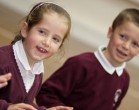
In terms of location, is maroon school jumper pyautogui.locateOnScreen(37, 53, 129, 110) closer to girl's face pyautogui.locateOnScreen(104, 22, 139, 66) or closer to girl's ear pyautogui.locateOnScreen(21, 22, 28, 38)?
girl's face pyautogui.locateOnScreen(104, 22, 139, 66)

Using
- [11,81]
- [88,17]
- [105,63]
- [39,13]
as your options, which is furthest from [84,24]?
[11,81]

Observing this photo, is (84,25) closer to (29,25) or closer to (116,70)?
(116,70)

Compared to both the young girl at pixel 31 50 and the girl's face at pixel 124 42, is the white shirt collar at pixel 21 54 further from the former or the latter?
the girl's face at pixel 124 42

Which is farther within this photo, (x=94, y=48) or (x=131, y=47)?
(x=94, y=48)

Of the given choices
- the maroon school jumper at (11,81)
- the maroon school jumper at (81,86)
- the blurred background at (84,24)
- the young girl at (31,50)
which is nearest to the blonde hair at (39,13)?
the young girl at (31,50)

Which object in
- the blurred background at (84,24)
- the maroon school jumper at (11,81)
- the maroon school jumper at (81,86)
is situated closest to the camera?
the maroon school jumper at (11,81)

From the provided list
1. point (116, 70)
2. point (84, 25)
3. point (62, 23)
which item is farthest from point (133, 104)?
point (62, 23)

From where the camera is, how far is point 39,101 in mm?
1446

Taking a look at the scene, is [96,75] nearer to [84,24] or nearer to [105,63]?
[105,63]

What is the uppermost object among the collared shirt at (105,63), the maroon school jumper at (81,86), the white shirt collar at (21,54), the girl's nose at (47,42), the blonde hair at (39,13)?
the blonde hair at (39,13)

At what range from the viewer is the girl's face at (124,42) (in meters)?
1.46

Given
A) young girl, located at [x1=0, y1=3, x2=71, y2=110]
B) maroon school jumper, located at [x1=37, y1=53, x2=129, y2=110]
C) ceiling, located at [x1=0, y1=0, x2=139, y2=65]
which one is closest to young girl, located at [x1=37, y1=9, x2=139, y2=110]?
maroon school jumper, located at [x1=37, y1=53, x2=129, y2=110]

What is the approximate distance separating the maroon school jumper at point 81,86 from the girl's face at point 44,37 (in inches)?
8.5

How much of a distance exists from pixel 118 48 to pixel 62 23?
32 cm
